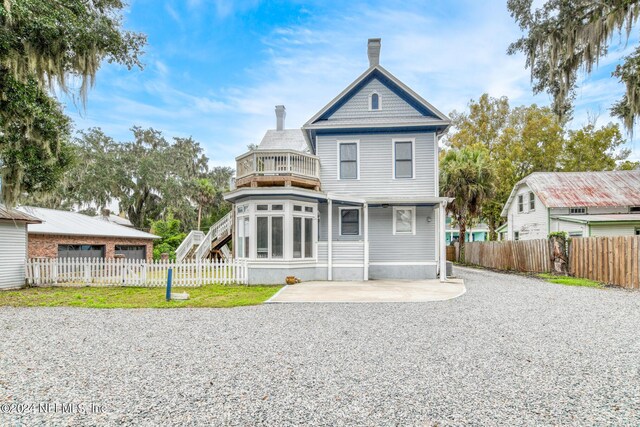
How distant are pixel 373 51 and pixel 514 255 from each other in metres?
12.3

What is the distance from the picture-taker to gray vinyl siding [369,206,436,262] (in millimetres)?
14133

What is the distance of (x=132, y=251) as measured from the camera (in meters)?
21.8

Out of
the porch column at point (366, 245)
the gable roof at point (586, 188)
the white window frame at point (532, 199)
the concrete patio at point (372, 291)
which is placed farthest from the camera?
the white window frame at point (532, 199)

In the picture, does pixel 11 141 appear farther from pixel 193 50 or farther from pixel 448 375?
pixel 193 50

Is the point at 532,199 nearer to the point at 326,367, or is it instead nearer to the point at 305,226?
the point at 305,226

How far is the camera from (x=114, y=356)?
195 inches

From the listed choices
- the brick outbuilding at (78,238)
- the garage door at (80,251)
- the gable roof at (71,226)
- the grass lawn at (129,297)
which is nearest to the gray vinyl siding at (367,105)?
the grass lawn at (129,297)

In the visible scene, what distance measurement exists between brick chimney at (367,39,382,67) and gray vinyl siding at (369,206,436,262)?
624 cm

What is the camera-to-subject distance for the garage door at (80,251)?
56.1 feet

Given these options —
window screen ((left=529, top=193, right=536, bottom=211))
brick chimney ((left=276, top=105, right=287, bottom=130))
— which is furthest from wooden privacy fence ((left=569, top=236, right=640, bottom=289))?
brick chimney ((left=276, top=105, right=287, bottom=130))

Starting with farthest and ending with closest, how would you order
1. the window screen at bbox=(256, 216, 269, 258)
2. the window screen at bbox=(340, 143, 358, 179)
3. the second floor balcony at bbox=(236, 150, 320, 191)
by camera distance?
the window screen at bbox=(340, 143, 358, 179), the second floor balcony at bbox=(236, 150, 320, 191), the window screen at bbox=(256, 216, 269, 258)

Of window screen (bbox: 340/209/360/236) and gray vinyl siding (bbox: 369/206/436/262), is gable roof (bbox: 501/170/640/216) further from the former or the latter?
window screen (bbox: 340/209/360/236)

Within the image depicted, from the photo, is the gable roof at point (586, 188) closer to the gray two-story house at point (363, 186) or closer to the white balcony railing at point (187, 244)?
the gray two-story house at point (363, 186)

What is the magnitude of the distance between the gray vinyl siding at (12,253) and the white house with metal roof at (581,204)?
24.2 metres
